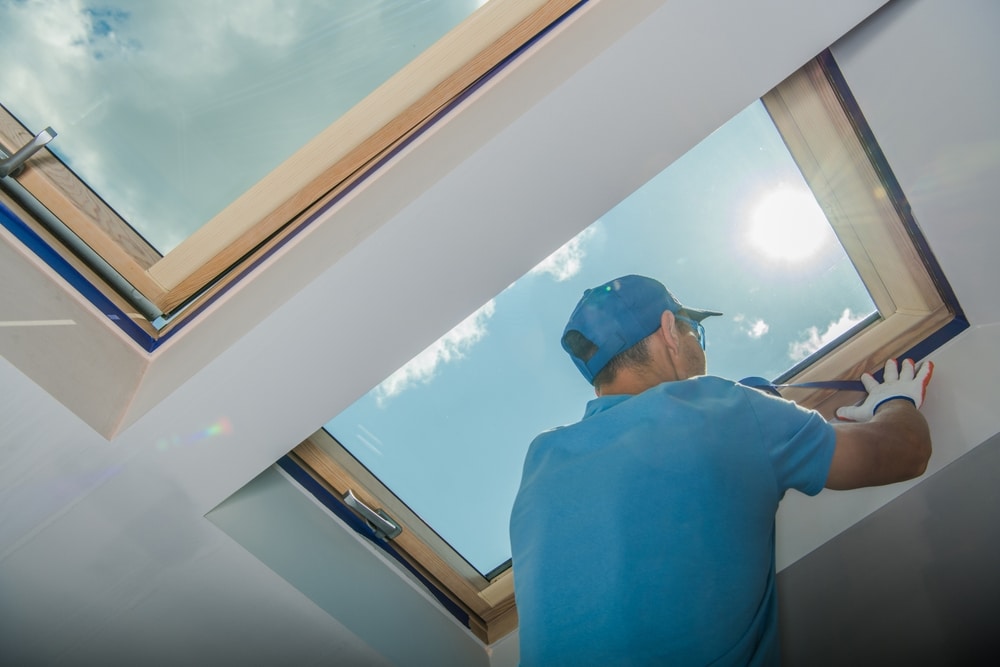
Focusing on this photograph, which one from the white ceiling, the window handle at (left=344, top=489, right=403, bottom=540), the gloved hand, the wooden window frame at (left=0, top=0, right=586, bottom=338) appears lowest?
the gloved hand

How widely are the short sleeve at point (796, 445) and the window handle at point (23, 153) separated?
5.12 feet

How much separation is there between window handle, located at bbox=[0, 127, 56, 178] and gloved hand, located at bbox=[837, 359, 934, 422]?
1.93m

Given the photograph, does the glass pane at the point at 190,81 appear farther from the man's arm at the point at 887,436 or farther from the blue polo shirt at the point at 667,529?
the man's arm at the point at 887,436

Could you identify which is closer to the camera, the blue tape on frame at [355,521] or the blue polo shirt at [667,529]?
the blue polo shirt at [667,529]

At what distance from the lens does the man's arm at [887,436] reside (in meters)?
1.22

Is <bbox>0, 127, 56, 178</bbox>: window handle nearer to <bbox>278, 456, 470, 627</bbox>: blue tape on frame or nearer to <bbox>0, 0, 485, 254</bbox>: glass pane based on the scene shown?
<bbox>0, 0, 485, 254</bbox>: glass pane

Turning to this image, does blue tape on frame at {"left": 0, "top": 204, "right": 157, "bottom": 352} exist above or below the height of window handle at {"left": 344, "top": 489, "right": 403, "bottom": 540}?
above

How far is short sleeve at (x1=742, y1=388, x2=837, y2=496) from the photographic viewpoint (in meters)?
1.21

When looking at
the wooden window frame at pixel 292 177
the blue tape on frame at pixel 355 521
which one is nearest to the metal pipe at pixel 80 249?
the wooden window frame at pixel 292 177

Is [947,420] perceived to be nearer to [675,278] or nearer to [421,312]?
[675,278]

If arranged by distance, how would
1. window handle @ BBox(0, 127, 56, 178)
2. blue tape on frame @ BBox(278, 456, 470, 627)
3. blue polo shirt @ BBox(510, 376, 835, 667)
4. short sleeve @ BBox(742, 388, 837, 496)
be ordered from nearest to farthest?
blue polo shirt @ BBox(510, 376, 835, 667) < short sleeve @ BBox(742, 388, 837, 496) < window handle @ BBox(0, 127, 56, 178) < blue tape on frame @ BBox(278, 456, 470, 627)

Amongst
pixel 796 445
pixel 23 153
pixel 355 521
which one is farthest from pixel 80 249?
pixel 796 445

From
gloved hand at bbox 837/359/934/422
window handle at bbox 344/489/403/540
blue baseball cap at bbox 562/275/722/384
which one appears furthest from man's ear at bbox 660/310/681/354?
window handle at bbox 344/489/403/540

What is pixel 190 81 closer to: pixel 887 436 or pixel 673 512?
pixel 673 512
